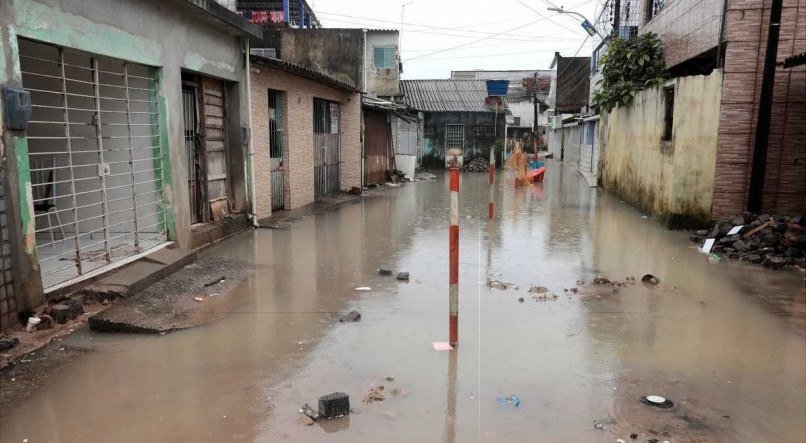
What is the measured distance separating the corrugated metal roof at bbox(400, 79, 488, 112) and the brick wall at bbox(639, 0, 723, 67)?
1848cm

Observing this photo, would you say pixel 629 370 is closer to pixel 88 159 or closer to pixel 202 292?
pixel 202 292

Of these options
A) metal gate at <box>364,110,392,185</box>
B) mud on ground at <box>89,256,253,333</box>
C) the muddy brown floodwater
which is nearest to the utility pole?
the muddy brown floodwater

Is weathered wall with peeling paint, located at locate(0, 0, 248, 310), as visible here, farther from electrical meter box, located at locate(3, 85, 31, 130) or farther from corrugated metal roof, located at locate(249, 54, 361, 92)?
corrugated metal roof, located at locate(249, 54, 361, 92)

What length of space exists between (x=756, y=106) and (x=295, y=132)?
9471 mm

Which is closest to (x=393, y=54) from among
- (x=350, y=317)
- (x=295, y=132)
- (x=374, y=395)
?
(x=295, y=132)

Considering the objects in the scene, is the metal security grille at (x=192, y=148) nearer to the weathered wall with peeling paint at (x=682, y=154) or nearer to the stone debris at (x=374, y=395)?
the stone debris at (x=374, y=395)

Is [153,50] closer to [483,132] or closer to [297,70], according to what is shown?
[297,70]

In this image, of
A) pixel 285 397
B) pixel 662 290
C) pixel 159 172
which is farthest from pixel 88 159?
pixel 662 290

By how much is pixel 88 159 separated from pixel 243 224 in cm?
309

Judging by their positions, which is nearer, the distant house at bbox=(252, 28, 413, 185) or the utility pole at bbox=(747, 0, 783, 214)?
the utility pole at bbox=(747, 0, 783, 214)

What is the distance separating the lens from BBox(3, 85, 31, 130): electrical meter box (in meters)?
5.05

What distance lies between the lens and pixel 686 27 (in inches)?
479

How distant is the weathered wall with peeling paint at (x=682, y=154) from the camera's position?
34.3 feet

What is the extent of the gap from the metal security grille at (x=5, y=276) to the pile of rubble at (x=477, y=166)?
2640 cm
